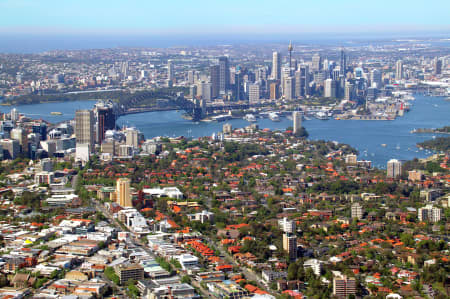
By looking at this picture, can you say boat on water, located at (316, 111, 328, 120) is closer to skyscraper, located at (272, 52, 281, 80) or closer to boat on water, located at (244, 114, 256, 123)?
boat on water, located at (244, 114, 256, 123)

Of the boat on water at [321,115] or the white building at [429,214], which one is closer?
the white building at [429,214]

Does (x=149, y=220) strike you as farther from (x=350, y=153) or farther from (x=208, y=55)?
(x=208, y=55)

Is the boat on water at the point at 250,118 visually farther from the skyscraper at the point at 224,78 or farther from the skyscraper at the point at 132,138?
the skyscraper at the point at 132,138

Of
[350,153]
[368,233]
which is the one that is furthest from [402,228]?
[350,153]

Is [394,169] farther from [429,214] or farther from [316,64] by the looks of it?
[316,64]

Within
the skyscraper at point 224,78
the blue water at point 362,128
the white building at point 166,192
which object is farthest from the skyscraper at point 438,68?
the white building at point 166,192

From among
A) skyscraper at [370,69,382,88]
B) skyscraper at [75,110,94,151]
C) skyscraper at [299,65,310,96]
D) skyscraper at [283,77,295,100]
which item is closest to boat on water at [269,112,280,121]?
skyscraper at [283,77,295,100]
